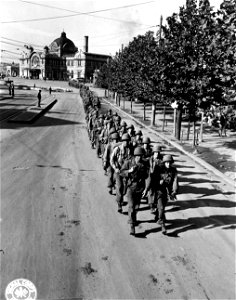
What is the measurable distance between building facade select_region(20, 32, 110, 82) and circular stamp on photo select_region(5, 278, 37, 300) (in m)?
112

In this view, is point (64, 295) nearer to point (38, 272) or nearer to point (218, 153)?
point (38, 272)

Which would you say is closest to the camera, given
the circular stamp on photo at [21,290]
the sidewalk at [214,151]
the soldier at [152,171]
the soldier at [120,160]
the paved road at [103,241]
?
the circular stamp on photo at [21,290]

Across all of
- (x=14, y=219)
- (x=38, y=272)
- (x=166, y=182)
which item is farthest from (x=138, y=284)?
(x=14, y=219)

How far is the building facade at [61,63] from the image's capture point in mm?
118562

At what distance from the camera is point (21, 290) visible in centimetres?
496

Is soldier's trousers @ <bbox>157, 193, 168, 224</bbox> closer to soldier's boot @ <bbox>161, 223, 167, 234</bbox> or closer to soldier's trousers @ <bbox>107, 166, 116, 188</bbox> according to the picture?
soldier's boot @ <bbox>161, 223, 167, 234</bbox>

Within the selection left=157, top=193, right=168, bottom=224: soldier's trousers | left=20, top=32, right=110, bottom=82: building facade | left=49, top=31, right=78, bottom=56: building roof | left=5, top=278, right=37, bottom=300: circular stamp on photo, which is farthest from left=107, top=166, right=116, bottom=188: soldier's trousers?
left=49, top=31, right=78, bottom=56: building roof

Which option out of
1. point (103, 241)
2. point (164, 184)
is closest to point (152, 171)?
point (164, 184)

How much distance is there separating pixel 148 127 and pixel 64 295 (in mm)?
19993

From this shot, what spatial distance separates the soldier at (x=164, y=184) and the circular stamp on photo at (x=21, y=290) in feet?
10.0

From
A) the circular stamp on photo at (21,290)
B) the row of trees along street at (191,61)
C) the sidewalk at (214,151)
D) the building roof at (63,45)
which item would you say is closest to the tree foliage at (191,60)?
the row of trees along street at (191,61)

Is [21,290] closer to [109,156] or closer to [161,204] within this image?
[161,204]

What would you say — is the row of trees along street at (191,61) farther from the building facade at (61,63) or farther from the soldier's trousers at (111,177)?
the building facade at (61,63)

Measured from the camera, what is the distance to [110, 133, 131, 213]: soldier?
7.84m
